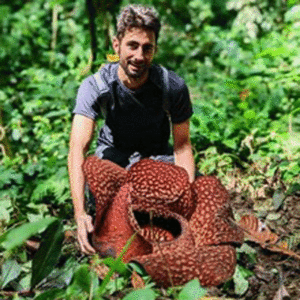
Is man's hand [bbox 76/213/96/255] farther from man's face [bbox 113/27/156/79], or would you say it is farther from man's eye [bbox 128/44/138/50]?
man's eye [bbox 128/44/138/50]

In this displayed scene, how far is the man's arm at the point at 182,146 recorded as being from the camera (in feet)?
9.89

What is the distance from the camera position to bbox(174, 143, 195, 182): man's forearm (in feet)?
9.80

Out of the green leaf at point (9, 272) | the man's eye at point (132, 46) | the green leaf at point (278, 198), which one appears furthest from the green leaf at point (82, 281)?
the green leaf at point (278, 198)

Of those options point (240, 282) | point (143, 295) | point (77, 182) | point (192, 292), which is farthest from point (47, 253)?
point (240, 282)

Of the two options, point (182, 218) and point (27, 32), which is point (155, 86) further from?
point (27, 32)

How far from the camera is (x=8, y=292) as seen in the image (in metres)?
2.30

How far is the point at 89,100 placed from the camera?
2.84 m

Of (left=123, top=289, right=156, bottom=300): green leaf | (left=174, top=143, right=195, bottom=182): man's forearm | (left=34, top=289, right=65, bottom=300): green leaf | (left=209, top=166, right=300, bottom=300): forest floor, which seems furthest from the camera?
(left=174, top=143, right=195, bottom=182): man's forearm

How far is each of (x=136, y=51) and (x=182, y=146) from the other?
2.13 ft

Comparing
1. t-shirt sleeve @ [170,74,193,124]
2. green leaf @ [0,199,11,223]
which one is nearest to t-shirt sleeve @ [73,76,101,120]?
t-shirt sleeve @ [170,74,193,124]

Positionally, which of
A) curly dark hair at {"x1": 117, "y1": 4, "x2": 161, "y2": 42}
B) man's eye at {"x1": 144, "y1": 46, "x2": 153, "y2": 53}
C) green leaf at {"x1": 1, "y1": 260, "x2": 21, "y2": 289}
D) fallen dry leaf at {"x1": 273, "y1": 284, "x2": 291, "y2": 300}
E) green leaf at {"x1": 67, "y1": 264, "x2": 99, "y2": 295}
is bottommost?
green leaf at {"x1": 1, "y1": 260, "x2": 21, "y2": 289}

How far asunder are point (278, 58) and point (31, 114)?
7.35ft

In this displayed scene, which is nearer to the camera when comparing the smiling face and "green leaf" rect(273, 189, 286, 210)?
the smiling face

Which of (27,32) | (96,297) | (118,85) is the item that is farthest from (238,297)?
(27,32)
